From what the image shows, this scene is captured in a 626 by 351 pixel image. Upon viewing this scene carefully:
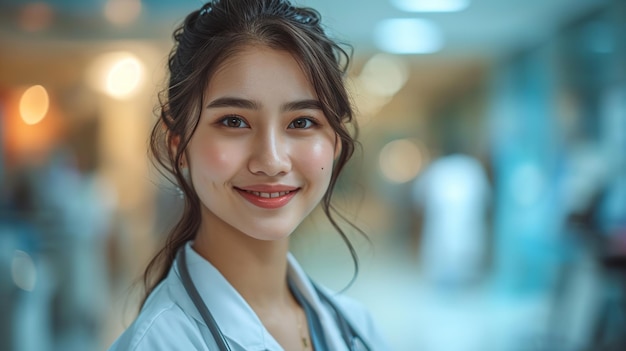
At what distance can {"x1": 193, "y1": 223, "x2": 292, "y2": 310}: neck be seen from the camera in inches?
38.8

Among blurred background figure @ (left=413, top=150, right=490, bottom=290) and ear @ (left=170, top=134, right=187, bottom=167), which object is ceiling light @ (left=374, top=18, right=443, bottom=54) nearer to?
blurred background figure @ (left=413, top=150, right=490, bottom=290)

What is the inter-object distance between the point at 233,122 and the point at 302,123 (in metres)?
0.10

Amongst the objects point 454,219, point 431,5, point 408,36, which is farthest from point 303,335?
point 454,219

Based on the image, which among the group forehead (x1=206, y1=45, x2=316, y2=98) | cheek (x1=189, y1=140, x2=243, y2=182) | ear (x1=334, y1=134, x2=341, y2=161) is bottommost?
cheek (x1=189, y1=140, x2=243, y2=182)

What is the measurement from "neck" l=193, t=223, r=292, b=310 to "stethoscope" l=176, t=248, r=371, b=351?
0.05 m

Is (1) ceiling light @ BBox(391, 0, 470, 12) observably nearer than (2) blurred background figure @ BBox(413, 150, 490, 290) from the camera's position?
Yes

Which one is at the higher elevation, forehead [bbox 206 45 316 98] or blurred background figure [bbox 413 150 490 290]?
forehead [bbox 206 45 316 98]

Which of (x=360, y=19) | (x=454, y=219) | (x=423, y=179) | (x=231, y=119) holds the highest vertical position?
(x=360, y=19)

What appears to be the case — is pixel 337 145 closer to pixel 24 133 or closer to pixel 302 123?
pixel 302 123

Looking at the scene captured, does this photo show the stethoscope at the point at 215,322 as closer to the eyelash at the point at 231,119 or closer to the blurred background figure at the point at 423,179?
the eyelash at the point at 231,119

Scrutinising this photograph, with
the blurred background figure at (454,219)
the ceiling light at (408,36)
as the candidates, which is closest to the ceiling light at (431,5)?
the ceiling light at (408,36)

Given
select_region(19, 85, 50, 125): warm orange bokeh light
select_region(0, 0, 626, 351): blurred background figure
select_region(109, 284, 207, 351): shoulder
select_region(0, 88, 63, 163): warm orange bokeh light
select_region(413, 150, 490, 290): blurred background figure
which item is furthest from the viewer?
select_region(413, 150, 490, 290): blurred background figure

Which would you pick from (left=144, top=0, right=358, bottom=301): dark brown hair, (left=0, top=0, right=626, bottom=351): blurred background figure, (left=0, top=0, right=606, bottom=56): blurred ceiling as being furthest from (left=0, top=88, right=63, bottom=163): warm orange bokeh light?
(left=144, top=0, right=358, bottom=301): dark brown hair

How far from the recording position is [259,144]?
33.8 inches
